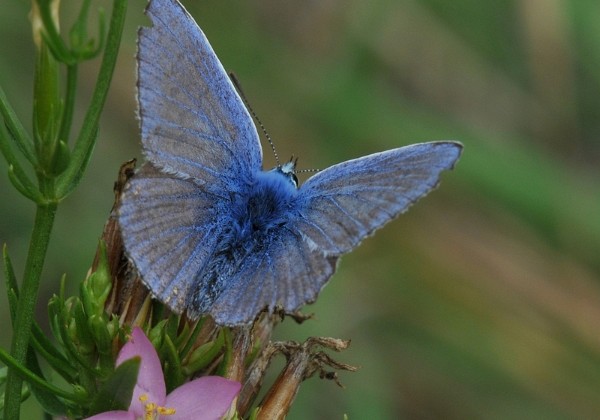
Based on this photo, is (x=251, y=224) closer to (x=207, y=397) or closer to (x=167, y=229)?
(x=167, y=229)

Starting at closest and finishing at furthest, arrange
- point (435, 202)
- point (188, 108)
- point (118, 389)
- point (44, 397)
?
1. point (118, 389)
2. point (44, 397)
3. point (188, 108)
4. point (435, 202)

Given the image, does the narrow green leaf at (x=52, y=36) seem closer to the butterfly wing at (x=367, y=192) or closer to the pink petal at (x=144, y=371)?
the pink petal at (x=144, y=371)

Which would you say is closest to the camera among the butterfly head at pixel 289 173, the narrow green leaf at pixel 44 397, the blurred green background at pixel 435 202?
the narrow green leaf at pixel 44 397

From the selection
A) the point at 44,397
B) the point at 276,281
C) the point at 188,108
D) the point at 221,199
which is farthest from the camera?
the point at 221,199

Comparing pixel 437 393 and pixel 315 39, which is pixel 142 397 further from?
pixel 315 39

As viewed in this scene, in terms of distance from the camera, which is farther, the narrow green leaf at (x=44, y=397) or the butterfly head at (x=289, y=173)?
the butterfly head at (x=289, y=173)

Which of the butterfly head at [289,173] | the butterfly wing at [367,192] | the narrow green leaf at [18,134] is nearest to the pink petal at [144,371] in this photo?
the narrow green leaf at [18,134]

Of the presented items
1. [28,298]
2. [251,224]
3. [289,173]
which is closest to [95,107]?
[28,298]
